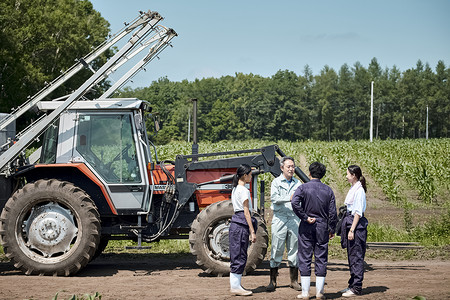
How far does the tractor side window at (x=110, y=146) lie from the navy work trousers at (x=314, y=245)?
3.43 metres

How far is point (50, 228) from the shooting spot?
948cm

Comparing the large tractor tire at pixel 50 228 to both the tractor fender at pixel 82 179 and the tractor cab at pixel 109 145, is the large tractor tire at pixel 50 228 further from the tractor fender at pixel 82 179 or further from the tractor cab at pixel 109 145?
the tractor cab at pixel 109 145

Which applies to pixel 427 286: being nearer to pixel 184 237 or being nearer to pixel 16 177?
pixel 184 237

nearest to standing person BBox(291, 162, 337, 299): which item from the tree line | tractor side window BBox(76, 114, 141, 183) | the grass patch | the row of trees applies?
tractor side window BBox(76, 114, 141, 183)

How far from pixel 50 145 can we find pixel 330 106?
108 m

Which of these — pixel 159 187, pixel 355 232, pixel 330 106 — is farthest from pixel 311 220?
pixel 330 106

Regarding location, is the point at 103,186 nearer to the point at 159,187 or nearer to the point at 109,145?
the point at 109,145

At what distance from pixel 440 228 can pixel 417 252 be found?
1892 millimetres

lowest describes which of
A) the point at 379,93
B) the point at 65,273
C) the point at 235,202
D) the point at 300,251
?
the point at 65,273

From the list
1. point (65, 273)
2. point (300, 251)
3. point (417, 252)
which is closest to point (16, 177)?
point (65, 273)

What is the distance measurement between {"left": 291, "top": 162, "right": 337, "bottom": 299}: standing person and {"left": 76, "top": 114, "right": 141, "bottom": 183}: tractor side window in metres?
3.35

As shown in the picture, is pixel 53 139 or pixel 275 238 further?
pixel 53 139

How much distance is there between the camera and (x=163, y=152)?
1405 inches

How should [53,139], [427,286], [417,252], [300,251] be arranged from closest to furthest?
[300,251] < [427,286] < [53,139] < [417,252]
